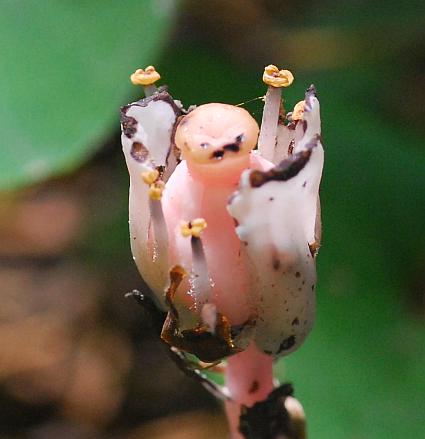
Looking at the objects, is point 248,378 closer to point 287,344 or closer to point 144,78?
point 287,344

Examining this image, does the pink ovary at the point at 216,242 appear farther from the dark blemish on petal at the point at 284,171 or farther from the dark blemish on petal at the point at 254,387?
the dark blemish on petal at the point at 254,387

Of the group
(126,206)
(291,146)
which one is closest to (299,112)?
(291,146)

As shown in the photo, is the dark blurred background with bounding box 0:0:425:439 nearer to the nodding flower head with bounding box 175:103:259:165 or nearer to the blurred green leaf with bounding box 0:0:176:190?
the blurred green leaf with bounding box 0:0:176:190

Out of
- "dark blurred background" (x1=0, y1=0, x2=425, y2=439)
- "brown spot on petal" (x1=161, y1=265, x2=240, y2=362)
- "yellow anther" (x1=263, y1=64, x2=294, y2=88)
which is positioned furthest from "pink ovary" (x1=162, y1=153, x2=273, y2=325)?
"dark blurred background" (x1=0, y1=0, x2=425, y2=439)

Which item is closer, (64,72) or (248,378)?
(248,378)

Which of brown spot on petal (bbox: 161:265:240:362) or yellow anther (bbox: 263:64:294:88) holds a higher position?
yellow anther (bbox: 263:64:294:88)
